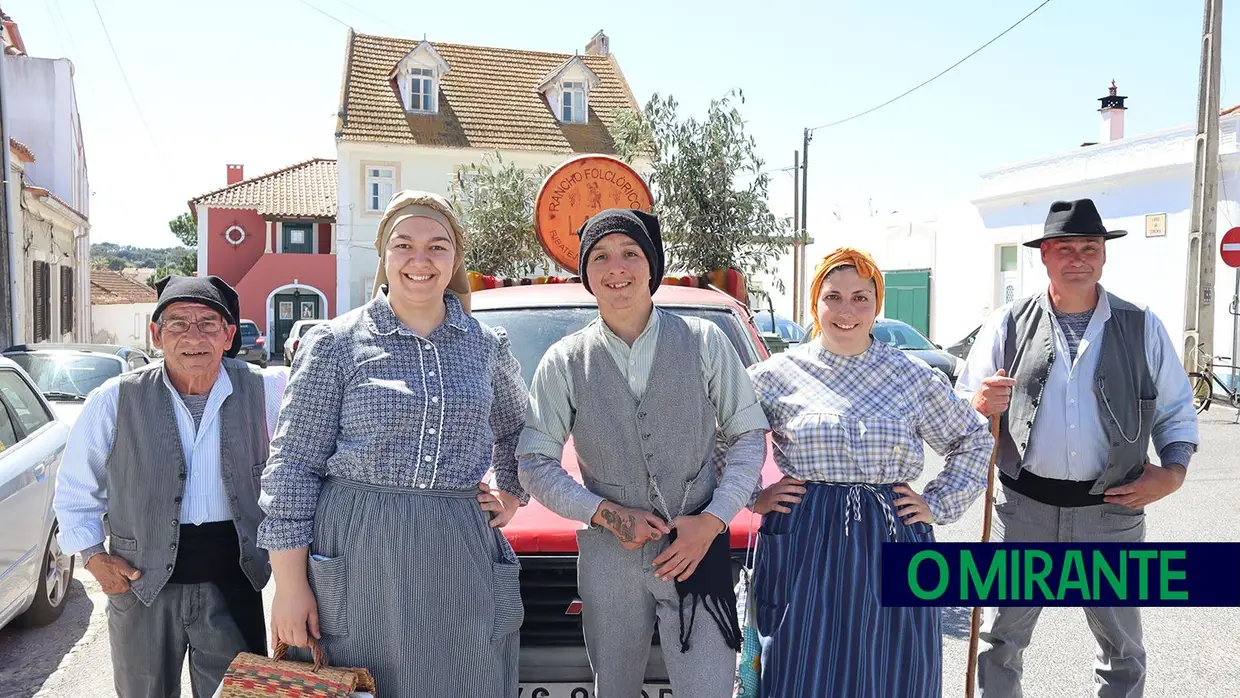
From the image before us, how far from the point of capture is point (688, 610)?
2.68m

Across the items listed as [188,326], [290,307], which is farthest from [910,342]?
[290,307]

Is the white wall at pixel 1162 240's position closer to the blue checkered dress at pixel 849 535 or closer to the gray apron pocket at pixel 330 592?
the blue checkered dress at pixel 849 535

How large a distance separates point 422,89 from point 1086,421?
26.5 metres

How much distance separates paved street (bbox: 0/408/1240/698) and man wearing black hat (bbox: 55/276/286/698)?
66.9 inches

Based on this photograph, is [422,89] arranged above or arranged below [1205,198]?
above

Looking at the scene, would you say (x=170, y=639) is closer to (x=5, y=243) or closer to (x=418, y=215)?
(x=418, y=215)

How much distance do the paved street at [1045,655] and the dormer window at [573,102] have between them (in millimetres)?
24004

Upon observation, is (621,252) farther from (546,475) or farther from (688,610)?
(688,610)

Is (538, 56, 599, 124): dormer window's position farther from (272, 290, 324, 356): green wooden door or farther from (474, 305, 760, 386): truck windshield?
(474, 305, 760, 386): truck windshield

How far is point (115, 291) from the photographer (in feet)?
146

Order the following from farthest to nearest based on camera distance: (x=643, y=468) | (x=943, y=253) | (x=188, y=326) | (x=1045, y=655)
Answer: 1. (x=943, y=253)
2. (x=1045, y=655)
3. (x=188, y=326)
4. (x=643, y=468)

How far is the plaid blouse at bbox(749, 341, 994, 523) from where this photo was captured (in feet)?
9.02

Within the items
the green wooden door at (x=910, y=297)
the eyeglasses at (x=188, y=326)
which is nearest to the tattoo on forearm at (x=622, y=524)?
the eyeglasses at (x=188, y=326)

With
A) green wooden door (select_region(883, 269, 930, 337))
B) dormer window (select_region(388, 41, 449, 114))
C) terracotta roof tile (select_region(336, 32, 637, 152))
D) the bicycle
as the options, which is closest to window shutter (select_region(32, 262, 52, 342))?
terracotta roof tile (select_region(336, 32, 637, 152))
